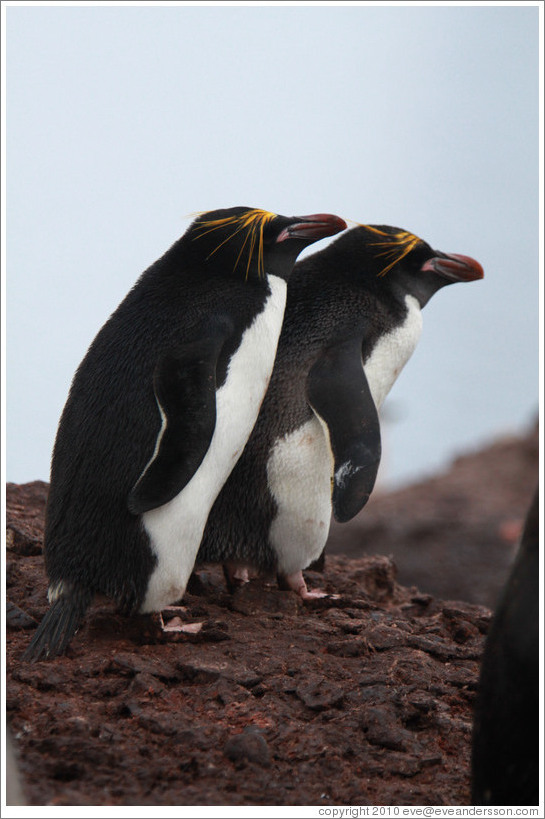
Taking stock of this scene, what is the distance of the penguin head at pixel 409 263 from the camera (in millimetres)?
2982

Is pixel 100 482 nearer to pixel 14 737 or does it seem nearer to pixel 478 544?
pixel 14 737

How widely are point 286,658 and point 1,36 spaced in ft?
5.21

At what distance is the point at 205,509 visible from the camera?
7.68ft

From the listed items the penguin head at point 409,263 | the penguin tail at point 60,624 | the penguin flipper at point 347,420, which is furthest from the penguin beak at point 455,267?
the penguin tail at point 60,624

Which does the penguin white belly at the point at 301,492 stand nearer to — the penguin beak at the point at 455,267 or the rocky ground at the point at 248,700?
the rocky ground at the point at 248,700

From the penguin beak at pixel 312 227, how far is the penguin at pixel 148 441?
0.20m

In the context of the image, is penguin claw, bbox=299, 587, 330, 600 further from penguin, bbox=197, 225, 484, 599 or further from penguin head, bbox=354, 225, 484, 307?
penguin head, bbox=354, 225, 484, 307

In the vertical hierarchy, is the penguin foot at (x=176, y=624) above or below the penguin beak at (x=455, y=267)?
below

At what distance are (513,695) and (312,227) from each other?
1.48 metres

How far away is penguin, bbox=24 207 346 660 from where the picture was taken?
7.27 ft

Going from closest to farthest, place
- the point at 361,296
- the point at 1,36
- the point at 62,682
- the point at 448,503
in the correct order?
the point at 62,682
the point at 1,36
the point at 361,296
the point at 448,503

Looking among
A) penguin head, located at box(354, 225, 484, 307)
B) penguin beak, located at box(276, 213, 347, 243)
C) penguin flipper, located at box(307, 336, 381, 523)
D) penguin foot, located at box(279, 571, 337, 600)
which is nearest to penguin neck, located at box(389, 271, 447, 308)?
penguin head, located at box(354, 225, 484, 307)

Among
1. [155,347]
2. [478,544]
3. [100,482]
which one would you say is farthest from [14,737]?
[478,544]

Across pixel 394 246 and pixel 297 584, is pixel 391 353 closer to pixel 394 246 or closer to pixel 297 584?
pixel 394 246
